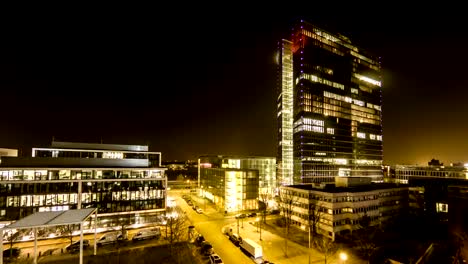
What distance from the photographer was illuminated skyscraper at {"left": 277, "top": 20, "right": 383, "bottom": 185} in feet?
372

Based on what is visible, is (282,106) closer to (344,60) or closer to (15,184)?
(344,60)

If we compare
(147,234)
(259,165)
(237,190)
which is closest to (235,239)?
(147,234)

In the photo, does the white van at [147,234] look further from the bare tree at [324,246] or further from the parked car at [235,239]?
the bare tree at [324,246]

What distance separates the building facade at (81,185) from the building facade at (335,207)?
31926mm

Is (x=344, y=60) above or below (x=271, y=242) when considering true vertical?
above

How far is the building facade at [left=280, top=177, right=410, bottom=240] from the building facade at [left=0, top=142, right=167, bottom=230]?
1257 inches

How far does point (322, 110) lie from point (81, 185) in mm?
99287

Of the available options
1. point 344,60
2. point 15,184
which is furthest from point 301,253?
point 344,60

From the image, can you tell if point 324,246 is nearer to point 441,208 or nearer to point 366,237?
point 366,237

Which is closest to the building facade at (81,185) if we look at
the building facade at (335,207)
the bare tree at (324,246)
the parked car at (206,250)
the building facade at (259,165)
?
the parked car at (206,250)

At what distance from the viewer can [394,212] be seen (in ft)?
222

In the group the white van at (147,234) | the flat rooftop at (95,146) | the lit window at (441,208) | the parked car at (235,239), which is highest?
the flat rooftop at (95,146)

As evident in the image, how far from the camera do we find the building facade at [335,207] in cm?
5228

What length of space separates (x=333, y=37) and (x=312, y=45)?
1921 centimetres
